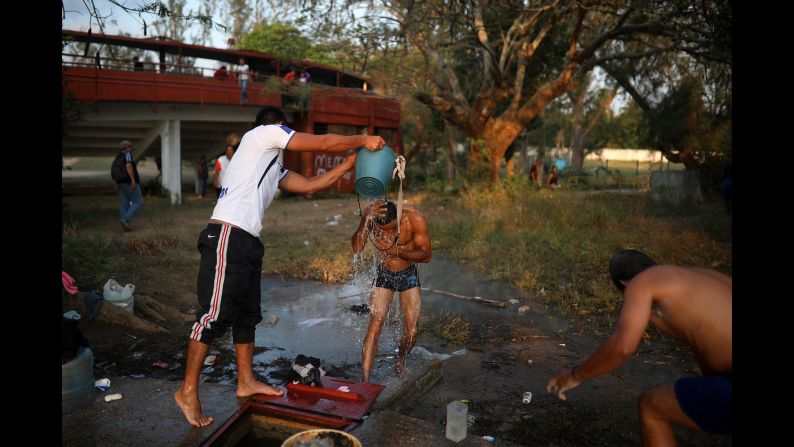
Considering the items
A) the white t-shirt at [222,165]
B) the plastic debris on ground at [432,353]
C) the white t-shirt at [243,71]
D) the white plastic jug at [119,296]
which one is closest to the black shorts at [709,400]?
the plastic debris on ground at [432,353]

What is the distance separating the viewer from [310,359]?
4.45 meters

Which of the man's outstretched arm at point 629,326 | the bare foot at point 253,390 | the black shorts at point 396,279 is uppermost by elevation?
the man's outstretched arm at point 629,326

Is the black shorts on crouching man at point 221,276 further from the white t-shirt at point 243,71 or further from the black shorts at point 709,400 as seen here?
the white t-shirt at point 243,71

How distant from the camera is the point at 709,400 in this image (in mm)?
2621

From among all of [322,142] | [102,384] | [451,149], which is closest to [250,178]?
[322,142]

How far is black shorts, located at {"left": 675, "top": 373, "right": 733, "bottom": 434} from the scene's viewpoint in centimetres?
257

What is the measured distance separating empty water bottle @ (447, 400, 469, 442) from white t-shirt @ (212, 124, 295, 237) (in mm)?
Result: 1570

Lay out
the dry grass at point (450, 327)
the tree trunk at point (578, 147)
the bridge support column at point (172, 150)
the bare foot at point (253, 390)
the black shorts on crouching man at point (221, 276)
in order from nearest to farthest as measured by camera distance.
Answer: the black shorts on crouching man at point (221, 276), the bare foot at point (253, 390), the dry grass at point (450, 327), the bridge support column at point (172, 150), the tree trunk at point (578, 147)

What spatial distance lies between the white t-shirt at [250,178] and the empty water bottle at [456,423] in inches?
61.8

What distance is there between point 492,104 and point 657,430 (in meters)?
14.7

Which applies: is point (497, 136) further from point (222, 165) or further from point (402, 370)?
point (402, 370)

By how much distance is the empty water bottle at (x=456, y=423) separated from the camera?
Answer: 3408 millimetres

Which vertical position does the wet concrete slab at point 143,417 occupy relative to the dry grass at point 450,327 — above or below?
above

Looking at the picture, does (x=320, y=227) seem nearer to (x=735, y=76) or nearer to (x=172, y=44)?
(x=172, y=44)
